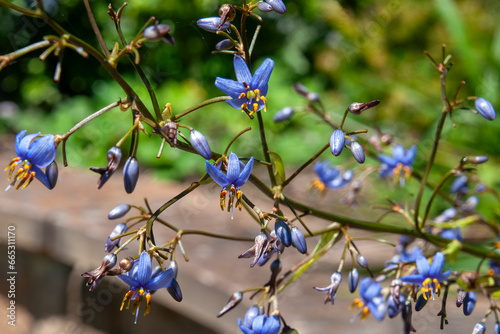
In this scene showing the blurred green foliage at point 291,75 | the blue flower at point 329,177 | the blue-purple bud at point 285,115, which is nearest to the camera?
the blue-purple bud at point 285,115

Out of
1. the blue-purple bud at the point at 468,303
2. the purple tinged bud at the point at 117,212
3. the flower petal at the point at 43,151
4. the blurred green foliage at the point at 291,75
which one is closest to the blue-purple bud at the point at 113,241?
the purple tinged bud at the point at 117,212

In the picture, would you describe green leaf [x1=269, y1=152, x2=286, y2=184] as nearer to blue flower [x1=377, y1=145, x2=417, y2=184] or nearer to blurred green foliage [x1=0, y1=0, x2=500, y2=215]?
blue flower [x1=377, y1=145, x2=417, y2=184]

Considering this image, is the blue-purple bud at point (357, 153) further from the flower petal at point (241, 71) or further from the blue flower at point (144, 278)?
the blue flower at point (144, 278)

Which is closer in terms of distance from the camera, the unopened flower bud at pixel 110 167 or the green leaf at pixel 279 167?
the unopened flower bud at pixel 110 167

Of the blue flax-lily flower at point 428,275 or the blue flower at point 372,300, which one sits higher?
the blue flax-lily flower at point 428,275

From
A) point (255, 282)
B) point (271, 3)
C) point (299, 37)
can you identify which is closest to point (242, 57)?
point (271, 3)

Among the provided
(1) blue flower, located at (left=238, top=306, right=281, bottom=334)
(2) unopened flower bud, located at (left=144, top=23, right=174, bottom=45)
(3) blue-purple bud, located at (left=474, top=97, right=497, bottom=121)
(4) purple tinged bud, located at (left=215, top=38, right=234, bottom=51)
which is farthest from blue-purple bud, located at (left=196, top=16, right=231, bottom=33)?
(3) blue-purple bud, located at (left=474, top=97, right=497, bottom=121)

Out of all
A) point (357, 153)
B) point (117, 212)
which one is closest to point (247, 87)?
point (357, 153)

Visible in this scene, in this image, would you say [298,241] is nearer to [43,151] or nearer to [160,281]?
[160,281]

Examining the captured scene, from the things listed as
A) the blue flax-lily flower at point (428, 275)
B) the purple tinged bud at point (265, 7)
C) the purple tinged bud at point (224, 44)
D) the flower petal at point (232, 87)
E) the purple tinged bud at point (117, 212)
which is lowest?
the purple tinged bud at point (117, 212)
